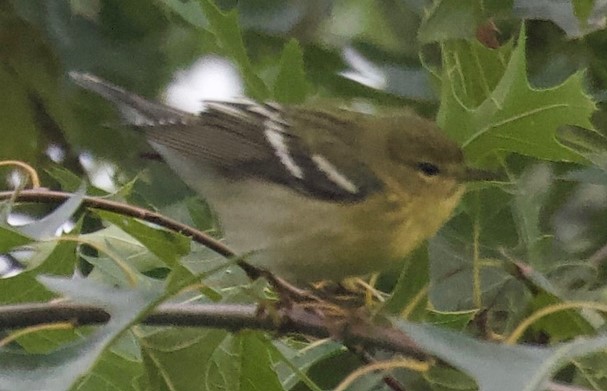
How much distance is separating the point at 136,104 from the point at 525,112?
2.43 ft

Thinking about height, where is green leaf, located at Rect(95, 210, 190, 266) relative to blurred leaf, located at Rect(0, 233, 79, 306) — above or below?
above

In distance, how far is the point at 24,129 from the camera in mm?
1828

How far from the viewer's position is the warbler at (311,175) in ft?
4.98

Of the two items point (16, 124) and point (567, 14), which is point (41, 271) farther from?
point (567, 14)

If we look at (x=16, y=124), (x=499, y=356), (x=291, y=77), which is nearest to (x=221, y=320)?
(x=499, y=356)

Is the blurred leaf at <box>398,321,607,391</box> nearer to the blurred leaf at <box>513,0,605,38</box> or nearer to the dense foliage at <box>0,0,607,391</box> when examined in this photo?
the dense foliage at <box>0,0,607,391</box>

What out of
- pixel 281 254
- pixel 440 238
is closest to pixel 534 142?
pixel 440 238

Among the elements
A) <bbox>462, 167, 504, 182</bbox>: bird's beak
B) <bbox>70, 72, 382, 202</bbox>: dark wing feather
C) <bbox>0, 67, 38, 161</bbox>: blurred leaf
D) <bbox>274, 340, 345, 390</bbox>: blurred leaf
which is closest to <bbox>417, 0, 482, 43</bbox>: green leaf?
<bbox>462, 167, 504, 182</bbox>: bird's beak

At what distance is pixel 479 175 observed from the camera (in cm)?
147

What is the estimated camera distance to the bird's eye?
164 centimetres

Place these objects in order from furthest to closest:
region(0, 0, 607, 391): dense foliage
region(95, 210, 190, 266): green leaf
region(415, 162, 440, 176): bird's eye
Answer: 1. region(415, 162, 440, 176): bird's eye
2. region(95, 210, 190, 266): green leaf
3. region(0, 0, 607, 391): dense foliage

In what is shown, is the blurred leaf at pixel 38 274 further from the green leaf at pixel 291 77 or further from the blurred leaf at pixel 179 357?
the green leaf at pixel 291 77

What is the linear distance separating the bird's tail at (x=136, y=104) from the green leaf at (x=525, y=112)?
577 mm

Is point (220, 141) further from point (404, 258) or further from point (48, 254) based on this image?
point (48, 254)
